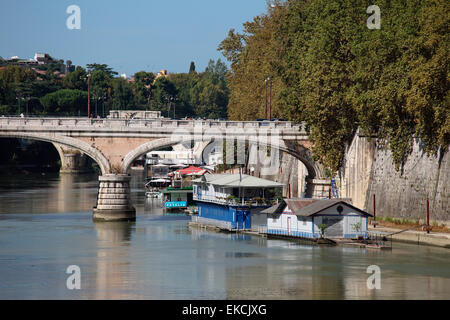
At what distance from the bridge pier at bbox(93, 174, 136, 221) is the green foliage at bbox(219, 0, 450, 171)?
1522cm

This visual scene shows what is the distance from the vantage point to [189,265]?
49.3 metres

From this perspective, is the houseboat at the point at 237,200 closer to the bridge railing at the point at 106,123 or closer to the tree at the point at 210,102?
the bridge railing at the point at 106,123

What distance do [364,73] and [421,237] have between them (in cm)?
1322

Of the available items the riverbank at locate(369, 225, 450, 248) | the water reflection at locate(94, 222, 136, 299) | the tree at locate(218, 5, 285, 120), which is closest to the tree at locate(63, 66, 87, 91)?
the tree at locate(218, 5, 285, 120)

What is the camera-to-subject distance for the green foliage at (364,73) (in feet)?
176

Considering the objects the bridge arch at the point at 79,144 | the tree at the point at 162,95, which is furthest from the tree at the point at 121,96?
the bridge arch at the point at 79,144

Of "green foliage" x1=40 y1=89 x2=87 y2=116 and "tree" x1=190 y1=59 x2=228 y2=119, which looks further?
"tree" x1=190 y1=59 x2=228 y2=119

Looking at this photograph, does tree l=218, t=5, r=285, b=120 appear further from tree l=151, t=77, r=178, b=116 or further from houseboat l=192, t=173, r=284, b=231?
tree l=151, t=77, r=178, b=116

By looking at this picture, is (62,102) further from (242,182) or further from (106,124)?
(242,182)

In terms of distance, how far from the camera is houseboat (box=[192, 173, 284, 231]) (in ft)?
206

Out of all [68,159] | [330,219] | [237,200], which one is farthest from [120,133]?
[68,159]

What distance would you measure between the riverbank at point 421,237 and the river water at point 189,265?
527mm

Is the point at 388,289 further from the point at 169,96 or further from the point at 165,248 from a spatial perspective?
the point at 169,96

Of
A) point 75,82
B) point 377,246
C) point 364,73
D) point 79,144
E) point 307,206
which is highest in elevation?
point 75,82
